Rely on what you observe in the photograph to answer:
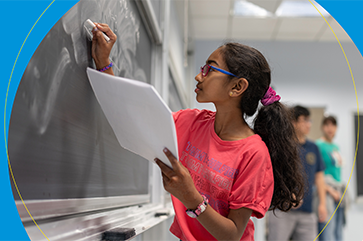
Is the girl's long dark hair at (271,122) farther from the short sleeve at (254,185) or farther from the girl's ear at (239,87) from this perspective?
the short sleeve at (254,185)

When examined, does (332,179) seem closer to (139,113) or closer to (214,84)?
(214,84)

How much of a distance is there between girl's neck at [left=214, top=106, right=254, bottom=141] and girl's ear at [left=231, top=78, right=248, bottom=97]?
5cm

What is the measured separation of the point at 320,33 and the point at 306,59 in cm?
39

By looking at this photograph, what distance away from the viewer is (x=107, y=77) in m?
0.55

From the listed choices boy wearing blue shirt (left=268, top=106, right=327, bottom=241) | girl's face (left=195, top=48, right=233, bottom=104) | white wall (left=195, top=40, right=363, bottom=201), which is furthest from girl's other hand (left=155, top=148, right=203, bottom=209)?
white wall (left=195, top=40, right=363, bottom=201)

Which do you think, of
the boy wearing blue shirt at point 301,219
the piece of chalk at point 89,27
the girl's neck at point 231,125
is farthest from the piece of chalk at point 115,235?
the boy wearing blue shirt at point 301,219

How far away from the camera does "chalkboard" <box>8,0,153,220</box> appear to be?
0.48 meters

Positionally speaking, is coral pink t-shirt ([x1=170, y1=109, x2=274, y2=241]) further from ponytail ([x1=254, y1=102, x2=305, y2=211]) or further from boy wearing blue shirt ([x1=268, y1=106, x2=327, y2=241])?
boy wearing blue shirt ([x1=268, y1=106, x2=327, y2=241])

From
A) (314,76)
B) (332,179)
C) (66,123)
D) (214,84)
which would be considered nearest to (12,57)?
(66,123)

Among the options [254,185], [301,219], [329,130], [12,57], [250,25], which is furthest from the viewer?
[250,25]

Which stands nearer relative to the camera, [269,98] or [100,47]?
[100,47]

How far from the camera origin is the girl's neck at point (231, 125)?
798 millimetres

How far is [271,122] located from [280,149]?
0.24ft

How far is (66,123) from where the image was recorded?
2.00ft
